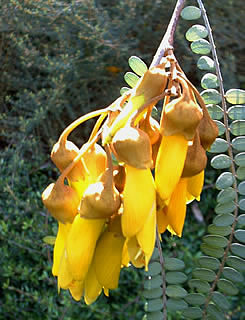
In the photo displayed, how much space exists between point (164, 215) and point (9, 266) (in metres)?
1.06

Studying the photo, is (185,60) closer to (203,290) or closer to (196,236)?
(196,236)

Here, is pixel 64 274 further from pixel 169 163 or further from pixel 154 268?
pixel 154 268

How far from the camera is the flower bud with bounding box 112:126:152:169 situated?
0.56 meters

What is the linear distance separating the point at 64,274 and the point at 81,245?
2.1 inches

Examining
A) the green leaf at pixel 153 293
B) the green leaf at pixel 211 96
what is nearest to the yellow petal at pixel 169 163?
the green leaf at pixel 211 96

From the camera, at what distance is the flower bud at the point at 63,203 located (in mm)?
633

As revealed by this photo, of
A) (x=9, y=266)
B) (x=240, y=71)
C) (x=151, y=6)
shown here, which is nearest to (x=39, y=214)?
(x=9, y=266)

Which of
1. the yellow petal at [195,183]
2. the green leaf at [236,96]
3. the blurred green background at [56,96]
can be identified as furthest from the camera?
the blurred green background at [56,96]

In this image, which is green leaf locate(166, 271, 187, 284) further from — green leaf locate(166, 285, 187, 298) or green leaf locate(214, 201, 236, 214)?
green leaf locate(214, 201, 236, 214)

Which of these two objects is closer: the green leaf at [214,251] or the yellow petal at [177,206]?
the yellow petal at [177,206]

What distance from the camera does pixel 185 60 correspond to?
209 cm

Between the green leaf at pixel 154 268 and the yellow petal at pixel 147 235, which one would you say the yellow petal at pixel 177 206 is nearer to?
the yellow petal at pixel 147 235

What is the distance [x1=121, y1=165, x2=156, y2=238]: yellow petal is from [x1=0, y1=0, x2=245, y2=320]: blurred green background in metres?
1.03

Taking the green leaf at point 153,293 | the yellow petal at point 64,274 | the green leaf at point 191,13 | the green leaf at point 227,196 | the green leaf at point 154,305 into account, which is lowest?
the green leaf at point 154,305
